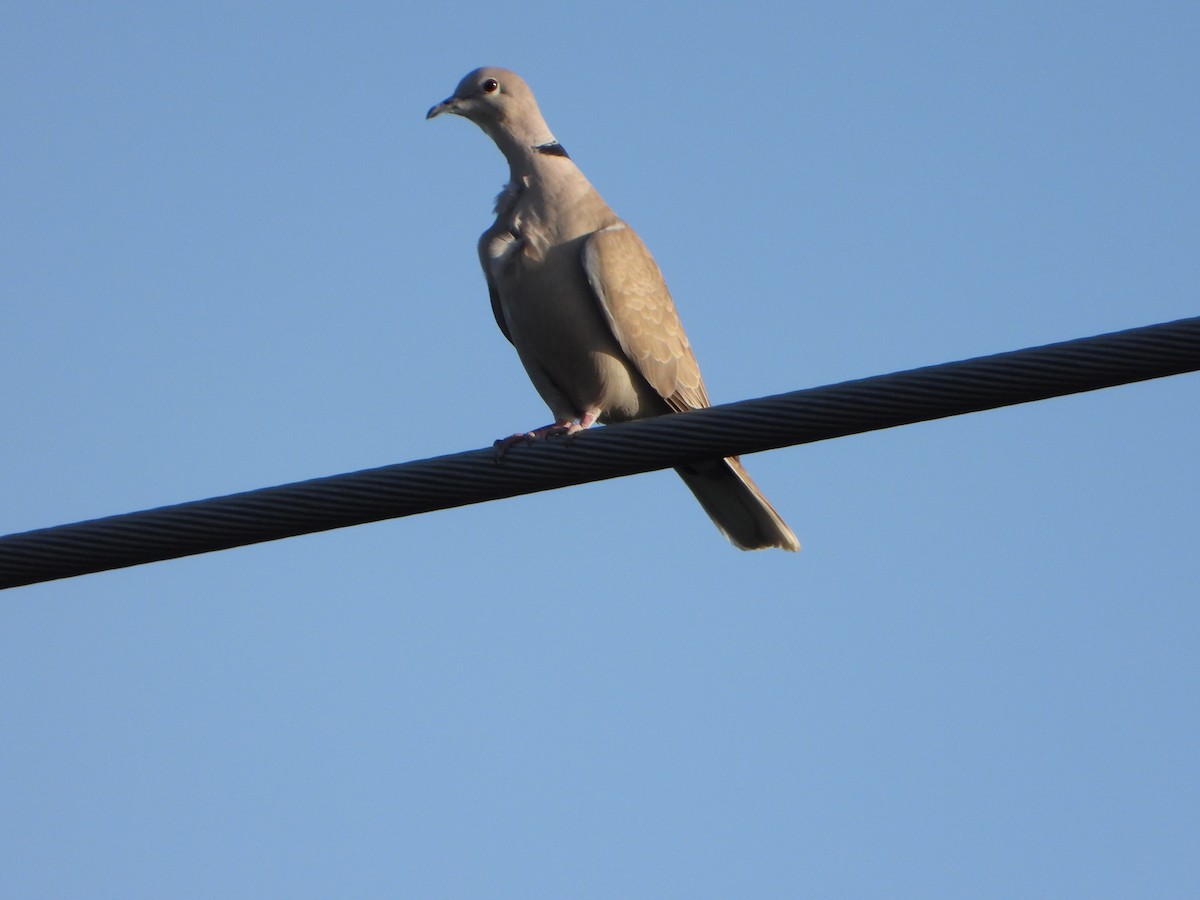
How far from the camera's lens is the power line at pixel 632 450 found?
10.8ft

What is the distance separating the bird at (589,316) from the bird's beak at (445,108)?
368 mm

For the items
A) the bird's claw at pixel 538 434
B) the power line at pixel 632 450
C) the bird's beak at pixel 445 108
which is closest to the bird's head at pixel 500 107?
the bird's beak at pixel 445 108

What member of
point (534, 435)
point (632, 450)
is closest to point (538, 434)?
point (534, 435)

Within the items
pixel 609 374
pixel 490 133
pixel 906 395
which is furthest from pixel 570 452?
pixel 490 133

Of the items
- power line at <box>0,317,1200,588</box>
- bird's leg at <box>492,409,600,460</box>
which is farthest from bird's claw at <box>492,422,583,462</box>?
power line at <box>0,317,1200,588</box>

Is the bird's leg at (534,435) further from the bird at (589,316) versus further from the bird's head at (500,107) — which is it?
the bird's head at (500,107)

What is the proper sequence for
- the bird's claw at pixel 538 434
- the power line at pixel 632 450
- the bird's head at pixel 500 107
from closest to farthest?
the power line at pixel 632 450 < the bird's claw at pixel 538 434 < the bird's head at pixel 500 107

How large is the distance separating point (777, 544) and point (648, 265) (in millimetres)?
1215

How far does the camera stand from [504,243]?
5.87 meters

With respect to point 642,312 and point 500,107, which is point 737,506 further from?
point 500,107

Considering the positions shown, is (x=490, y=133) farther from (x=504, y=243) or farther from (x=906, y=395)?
(x=906, y=395)

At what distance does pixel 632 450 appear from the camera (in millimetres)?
3701

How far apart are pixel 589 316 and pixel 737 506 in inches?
37.0

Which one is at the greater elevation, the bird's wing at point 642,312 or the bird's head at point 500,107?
the bird's head at point 500,107
